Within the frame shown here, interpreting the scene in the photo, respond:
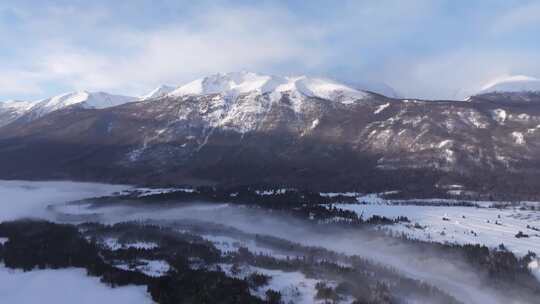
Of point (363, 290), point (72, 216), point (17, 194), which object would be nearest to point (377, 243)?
point (363, 290)

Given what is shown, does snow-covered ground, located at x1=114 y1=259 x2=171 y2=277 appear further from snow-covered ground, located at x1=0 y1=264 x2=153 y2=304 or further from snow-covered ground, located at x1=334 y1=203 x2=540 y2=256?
snow-covered ground, located at x1=334 y1=203 x2=540 y2=256

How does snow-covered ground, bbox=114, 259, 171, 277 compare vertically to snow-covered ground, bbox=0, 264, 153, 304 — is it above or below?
above

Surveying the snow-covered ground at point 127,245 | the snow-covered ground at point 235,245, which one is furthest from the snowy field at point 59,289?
the snow-covered ground at point 235,245

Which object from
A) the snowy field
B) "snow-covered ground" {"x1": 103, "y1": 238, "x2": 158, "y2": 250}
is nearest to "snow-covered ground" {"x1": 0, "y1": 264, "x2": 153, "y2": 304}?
the snowy field

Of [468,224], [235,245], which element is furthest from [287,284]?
[468,224]

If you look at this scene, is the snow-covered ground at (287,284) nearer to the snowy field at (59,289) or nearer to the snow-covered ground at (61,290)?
the snow-covered ground at (61,290)

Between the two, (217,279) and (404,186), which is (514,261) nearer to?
(217,279)

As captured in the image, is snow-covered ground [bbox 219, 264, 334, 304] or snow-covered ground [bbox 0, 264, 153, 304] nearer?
snow-covered ground [bbox 0, 264, 153, 304]
